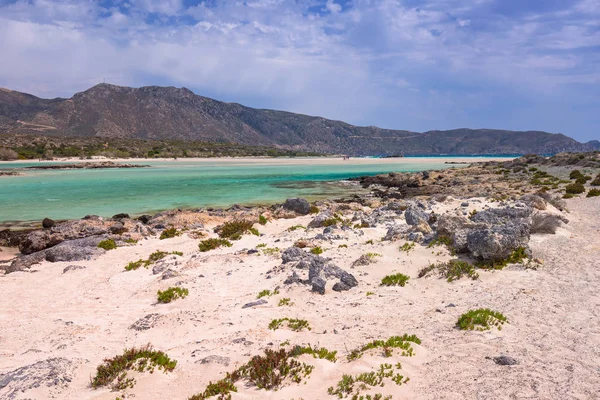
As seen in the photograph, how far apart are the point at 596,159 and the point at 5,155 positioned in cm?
15373

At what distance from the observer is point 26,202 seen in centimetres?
3772

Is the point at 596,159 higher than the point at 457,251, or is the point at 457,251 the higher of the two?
the point at 596,159

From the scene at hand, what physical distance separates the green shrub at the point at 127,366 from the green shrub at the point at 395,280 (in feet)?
21.0

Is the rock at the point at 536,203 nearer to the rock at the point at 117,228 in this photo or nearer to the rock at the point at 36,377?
the rock at the point at 36,377

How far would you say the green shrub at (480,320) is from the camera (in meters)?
7.76

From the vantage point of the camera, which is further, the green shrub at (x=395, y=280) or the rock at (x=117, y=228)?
the rock at (x=117, y=228)

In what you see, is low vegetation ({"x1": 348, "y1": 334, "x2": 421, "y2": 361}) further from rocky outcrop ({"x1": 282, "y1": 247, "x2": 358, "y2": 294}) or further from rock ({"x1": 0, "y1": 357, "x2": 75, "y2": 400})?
rock ({"x1": 0, "y1": 357, "x2": 75, "y2": 400})

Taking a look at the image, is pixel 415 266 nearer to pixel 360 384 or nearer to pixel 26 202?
pixel 360 384

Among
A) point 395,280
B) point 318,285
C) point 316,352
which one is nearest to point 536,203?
point 395,280

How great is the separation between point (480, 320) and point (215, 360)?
216 inches

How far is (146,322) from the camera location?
8.95 m

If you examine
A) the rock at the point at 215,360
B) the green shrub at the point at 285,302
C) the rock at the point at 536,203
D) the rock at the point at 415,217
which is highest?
the rock at the point at 536,203

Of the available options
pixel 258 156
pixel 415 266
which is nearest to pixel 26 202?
pixel 415 266

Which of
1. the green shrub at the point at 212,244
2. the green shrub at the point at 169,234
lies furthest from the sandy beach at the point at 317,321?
the green shrub at the point at 169,234
